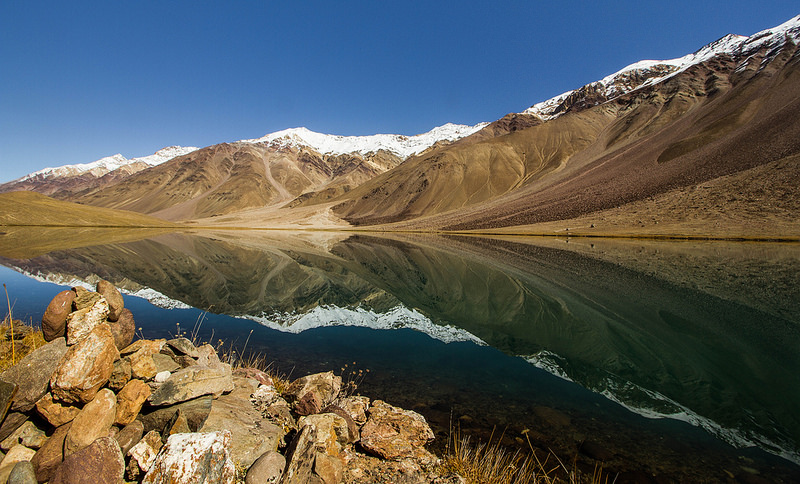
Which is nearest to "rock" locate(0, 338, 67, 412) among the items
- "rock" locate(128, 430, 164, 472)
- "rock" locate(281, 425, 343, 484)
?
"rock" locate(128, 430, 164, 472)

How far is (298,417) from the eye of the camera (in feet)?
19.8

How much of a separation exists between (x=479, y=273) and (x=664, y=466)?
22.6 m

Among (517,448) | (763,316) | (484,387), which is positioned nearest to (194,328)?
(484,387)

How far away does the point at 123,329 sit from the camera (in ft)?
19.4

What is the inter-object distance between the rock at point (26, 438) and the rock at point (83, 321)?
42.8 inches

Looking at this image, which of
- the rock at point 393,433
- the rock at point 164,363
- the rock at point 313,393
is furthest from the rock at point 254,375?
the rock at point 393,433

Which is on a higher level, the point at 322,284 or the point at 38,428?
the point at 38,428

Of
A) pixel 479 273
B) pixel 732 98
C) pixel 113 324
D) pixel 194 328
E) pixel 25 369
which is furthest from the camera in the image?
pixel 732 98

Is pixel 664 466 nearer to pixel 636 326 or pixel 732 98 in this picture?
pixel 636 326

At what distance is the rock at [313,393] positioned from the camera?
6020mm

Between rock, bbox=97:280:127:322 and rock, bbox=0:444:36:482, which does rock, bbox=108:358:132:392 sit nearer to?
rock, bbox=0:444:36:482

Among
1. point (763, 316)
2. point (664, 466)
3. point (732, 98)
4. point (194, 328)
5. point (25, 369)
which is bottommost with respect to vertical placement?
point (763, 316)

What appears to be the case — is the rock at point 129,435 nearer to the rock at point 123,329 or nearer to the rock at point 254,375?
the rock at point 123,329

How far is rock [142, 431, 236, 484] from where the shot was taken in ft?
11.9
